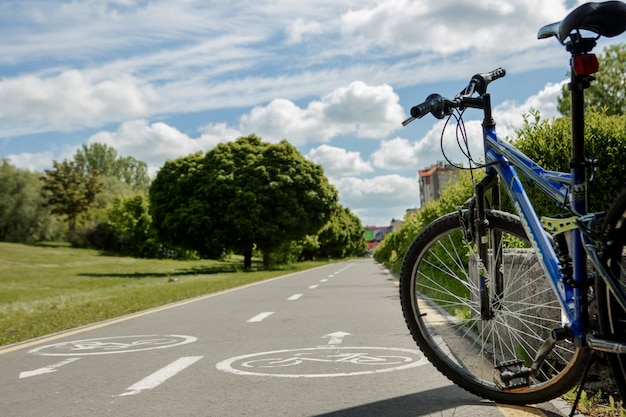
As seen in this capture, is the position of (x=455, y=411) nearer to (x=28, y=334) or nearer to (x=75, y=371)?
Answer: (x=75, y=371)

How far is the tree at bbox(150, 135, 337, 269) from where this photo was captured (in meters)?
43.2

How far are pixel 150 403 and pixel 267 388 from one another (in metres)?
0.85

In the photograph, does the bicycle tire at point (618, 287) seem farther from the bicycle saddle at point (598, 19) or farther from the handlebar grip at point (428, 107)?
the handlebar grip at point (428, 107)

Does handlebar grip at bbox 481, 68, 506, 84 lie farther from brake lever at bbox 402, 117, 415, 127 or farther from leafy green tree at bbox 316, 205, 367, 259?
leafy green tree at bbox 316, 205, 367, 259

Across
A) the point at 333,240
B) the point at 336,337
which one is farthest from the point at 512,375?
the point at 333,240

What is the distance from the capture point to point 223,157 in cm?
4644

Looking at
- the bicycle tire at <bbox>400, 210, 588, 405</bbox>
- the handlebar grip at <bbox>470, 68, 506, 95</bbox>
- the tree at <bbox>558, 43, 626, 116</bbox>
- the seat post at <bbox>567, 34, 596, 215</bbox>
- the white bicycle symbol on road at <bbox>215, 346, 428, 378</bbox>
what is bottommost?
the white bicycle symbol on road at <bbox>215, 346, 428, 378</bbox>

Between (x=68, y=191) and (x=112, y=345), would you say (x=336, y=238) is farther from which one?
(x=112, y=345)

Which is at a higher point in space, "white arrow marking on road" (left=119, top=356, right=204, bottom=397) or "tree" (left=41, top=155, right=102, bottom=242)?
"tree" (left=41, top=155, right=102, bottom=242)

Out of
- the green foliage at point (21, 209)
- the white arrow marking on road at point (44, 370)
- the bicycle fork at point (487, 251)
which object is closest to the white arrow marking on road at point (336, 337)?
the white arrow marking on road at point (44, 370)

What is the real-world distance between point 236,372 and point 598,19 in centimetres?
402

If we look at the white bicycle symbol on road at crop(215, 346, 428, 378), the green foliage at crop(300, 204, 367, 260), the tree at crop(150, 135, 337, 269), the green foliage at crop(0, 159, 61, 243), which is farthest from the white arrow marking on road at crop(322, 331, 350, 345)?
the green foliage at crop(0, 159, 61, 243)

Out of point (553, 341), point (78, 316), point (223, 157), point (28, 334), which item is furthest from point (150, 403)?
point (223, 157)

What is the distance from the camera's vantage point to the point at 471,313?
14.8 feet
